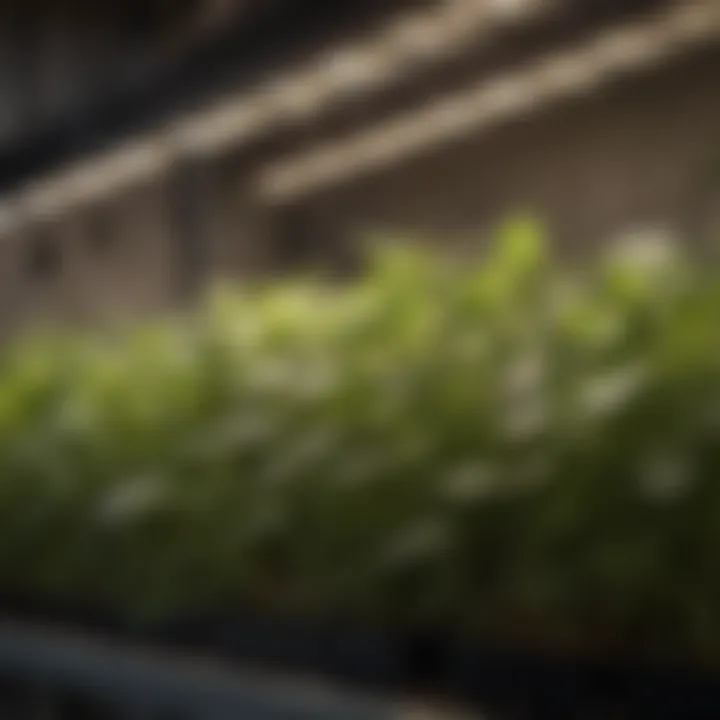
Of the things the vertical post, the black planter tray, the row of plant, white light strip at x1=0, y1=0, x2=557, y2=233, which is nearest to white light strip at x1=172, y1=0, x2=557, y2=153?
white light strip at x1=0, y1=0, x2=557, y2=233

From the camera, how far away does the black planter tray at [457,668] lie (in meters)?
0.77

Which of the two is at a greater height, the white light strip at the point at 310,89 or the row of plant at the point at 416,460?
the white light strip at the point at 310,89

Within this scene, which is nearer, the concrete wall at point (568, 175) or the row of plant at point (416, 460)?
the row of plant at point (416, 460)

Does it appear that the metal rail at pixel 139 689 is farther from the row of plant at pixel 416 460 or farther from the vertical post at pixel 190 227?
the vertical post at pixel 190 227

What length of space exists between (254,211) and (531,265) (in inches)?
21.4

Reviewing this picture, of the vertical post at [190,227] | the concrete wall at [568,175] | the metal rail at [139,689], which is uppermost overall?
the concrete wall at [568,175]

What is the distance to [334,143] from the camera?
1.24m

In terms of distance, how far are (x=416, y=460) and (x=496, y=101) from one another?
0.40 meters

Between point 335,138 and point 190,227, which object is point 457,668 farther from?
point 190,227

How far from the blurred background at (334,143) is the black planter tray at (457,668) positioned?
0.09 metres

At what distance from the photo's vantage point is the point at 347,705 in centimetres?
85

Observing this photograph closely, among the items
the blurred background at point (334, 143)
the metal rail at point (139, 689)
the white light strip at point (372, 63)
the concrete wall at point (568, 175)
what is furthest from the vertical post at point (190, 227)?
the metal rail at point (139, 689)

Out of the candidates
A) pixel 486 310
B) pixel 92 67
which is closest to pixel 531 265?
pixel 486 310

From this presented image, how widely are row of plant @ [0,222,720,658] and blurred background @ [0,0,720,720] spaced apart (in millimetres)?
113
